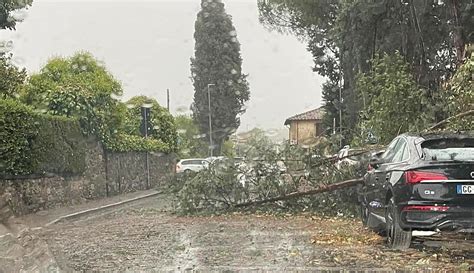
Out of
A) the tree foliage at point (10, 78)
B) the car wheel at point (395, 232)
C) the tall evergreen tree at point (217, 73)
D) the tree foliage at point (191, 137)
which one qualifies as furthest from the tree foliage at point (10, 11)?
the tall evergreen tree at point (217, 73)

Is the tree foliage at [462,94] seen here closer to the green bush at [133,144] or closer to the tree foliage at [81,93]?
the tree foliage at [81,93]

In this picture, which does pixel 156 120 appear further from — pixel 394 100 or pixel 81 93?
pixel 394 100

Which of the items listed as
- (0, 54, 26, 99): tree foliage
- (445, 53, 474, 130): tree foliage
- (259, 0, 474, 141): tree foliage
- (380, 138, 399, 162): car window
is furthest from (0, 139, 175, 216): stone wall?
(445, 53, 474, 130): tree foliage

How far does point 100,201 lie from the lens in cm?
2147

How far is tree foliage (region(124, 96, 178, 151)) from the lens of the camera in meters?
32.7

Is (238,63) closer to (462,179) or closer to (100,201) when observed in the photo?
(100,201)

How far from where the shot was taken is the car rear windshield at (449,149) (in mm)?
8539

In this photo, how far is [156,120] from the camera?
33812mm

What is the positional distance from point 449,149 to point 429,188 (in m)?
0.89

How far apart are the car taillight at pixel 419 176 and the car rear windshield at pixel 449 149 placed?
32 cm

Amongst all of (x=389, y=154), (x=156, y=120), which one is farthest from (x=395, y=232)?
(x=156, y=120)

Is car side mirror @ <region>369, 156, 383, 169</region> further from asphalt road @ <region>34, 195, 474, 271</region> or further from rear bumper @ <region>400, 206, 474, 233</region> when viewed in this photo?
rear bumper @ <region>400, 206, 474, 233</region>

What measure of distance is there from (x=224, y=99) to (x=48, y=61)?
127 feet

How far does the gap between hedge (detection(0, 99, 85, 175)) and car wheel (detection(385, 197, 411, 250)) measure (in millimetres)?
9397
